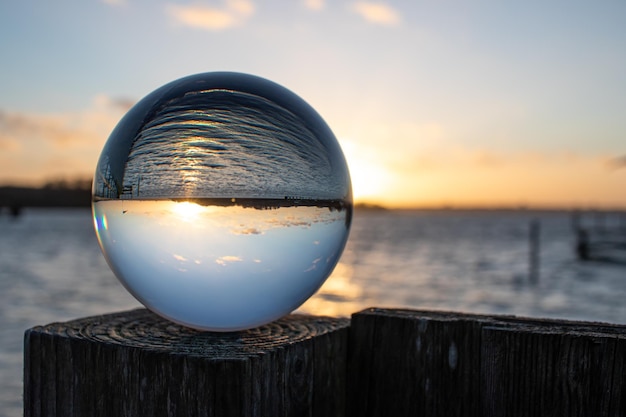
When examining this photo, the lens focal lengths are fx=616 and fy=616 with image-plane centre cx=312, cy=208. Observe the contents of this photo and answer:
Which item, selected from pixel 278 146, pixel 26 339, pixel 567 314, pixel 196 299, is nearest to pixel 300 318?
pixel 196 299

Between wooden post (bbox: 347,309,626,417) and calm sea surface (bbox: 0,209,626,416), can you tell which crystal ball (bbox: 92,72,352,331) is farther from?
calm sea surface (bbox: 0,209,626,416)

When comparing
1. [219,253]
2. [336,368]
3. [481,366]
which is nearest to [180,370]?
[219,253]

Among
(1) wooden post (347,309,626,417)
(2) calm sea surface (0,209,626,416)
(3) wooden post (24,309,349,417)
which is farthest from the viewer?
(2) calm sea surface (0,209,626,416)

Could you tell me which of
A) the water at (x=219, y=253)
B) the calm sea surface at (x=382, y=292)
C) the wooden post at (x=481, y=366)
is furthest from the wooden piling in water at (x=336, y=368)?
the calm sea surface at (x=382, y=292)

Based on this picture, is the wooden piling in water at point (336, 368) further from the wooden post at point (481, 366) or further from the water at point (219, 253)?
the water at point (219, 253)

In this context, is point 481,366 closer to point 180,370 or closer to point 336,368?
point 336,368

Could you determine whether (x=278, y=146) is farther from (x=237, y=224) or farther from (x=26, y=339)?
(x=26, y=339)

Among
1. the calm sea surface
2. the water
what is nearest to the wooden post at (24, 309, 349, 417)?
the water
